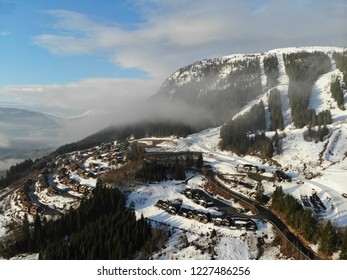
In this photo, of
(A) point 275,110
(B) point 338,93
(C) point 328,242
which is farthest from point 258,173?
(B) point 338,93

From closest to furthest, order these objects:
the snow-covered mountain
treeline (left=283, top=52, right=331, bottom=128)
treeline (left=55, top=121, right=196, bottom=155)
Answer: treeline (left=283, top=52, right=331, bottom=128)
treeline (left=55, top=121, right=196, bottom=155)
the snow-covered mountain

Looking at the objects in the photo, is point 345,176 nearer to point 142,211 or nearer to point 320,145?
point 320,145

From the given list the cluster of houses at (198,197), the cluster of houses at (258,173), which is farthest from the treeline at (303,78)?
the cluster of houses at (198,197)

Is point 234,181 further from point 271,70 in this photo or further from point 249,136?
point 271,70

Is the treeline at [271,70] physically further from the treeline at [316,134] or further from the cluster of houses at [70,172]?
the cluster of houses at [70,172]

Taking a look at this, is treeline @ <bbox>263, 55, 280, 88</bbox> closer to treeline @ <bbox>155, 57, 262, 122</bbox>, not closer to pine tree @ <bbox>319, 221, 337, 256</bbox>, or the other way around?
treeline @ <bbox>155, 57, 262, 122</bbox>

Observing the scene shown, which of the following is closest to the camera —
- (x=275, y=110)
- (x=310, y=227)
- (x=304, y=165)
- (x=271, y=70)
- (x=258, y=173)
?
(x=310, y=227)

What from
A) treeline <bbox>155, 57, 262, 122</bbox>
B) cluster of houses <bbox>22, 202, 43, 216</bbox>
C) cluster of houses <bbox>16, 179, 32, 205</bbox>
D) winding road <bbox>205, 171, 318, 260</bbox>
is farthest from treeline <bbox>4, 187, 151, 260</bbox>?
treeline <bbox>155, 57, 262, 122</bbox>
